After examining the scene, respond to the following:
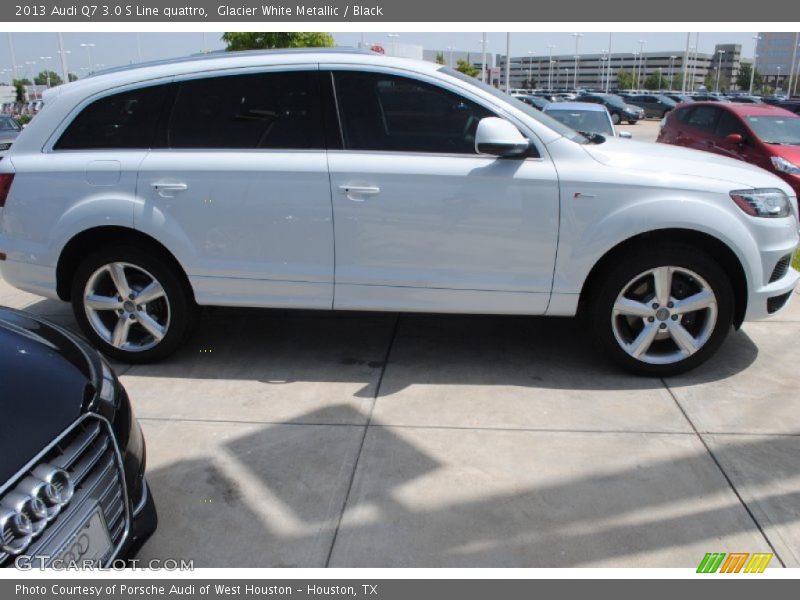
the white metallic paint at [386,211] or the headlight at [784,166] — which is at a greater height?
the white metallic paint at [386,211]

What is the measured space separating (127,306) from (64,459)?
8.44ft

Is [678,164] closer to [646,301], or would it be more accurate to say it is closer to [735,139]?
[646,301]

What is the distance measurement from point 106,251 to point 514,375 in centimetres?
273

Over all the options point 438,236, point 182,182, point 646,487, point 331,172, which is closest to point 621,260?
point 438,236

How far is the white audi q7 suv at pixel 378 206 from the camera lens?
13.5 feet

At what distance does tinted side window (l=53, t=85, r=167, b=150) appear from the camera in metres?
4.42

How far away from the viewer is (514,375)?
4.49 metres

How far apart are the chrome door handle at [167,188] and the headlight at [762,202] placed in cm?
329

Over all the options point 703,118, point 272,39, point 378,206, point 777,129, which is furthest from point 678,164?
point 272,39

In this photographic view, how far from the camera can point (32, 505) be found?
6.51 ft

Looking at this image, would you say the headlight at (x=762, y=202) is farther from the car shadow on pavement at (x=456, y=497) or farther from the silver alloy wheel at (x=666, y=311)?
the car shadow on pavement at (x=456, y=497)

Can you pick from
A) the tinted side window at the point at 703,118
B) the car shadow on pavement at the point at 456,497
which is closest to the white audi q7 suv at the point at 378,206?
the car shadow on pavement at the point at 456,497

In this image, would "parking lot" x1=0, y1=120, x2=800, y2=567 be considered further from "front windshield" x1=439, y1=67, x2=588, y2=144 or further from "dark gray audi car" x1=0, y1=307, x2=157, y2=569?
"front windshield" x1=439, y1=67, x2=588, y2=144

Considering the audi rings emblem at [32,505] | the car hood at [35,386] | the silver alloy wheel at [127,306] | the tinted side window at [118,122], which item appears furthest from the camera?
the silver alloy wheel at [127,306]
